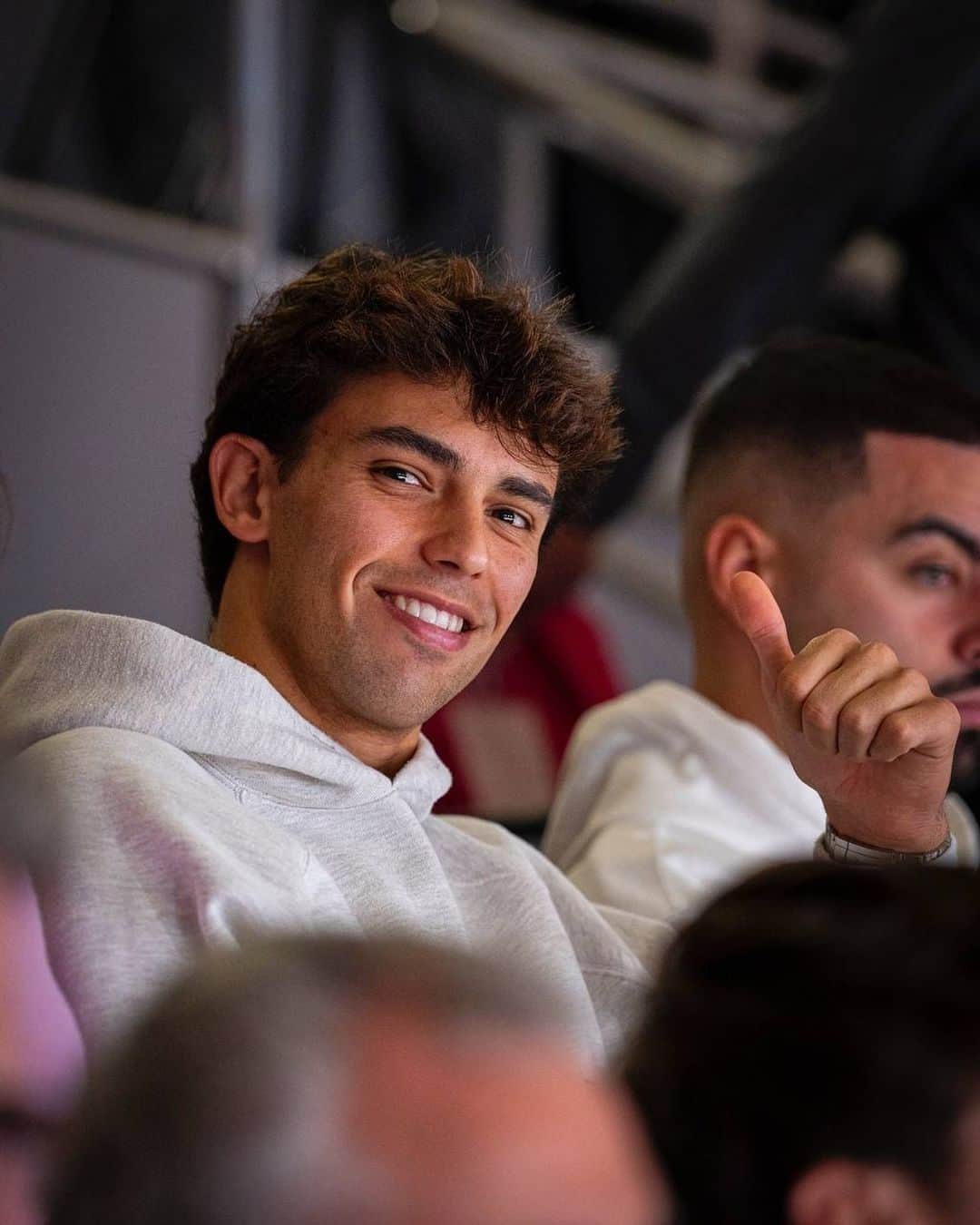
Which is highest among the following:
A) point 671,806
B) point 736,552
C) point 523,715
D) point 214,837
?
point 736,552

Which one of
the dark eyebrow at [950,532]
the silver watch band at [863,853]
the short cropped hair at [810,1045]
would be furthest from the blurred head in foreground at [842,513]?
the short cropped hair at [810,1045]

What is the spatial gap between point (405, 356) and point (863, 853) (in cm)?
42

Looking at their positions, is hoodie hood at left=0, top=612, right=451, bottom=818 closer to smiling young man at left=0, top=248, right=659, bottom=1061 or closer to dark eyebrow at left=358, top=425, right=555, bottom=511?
smiling young man at left=0, top=248, right=659, bottom=1061

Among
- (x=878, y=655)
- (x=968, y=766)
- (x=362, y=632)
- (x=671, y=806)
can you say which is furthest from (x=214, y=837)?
(x=968, y=766)

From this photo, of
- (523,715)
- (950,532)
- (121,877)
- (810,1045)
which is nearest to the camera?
(810,1045)

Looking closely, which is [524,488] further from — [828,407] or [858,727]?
[828,407]

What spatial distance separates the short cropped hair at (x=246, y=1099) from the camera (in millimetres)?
406

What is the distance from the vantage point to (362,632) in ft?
3.26

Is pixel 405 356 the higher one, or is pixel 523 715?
pixel 405 356

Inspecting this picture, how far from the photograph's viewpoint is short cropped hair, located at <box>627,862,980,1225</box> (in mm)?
509

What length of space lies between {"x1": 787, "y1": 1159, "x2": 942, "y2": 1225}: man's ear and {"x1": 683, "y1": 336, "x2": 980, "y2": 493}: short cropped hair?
101 centimetres

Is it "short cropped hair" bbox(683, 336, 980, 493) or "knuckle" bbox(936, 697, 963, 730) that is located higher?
"short cropped hair" bbox(683, 336, 980, 493)

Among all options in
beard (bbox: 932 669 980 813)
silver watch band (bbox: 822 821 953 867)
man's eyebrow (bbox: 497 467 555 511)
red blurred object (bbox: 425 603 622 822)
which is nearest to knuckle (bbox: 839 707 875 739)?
silver watch band (bbox: 822 821 953 867)

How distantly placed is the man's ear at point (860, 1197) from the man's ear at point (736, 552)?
3.18ft
